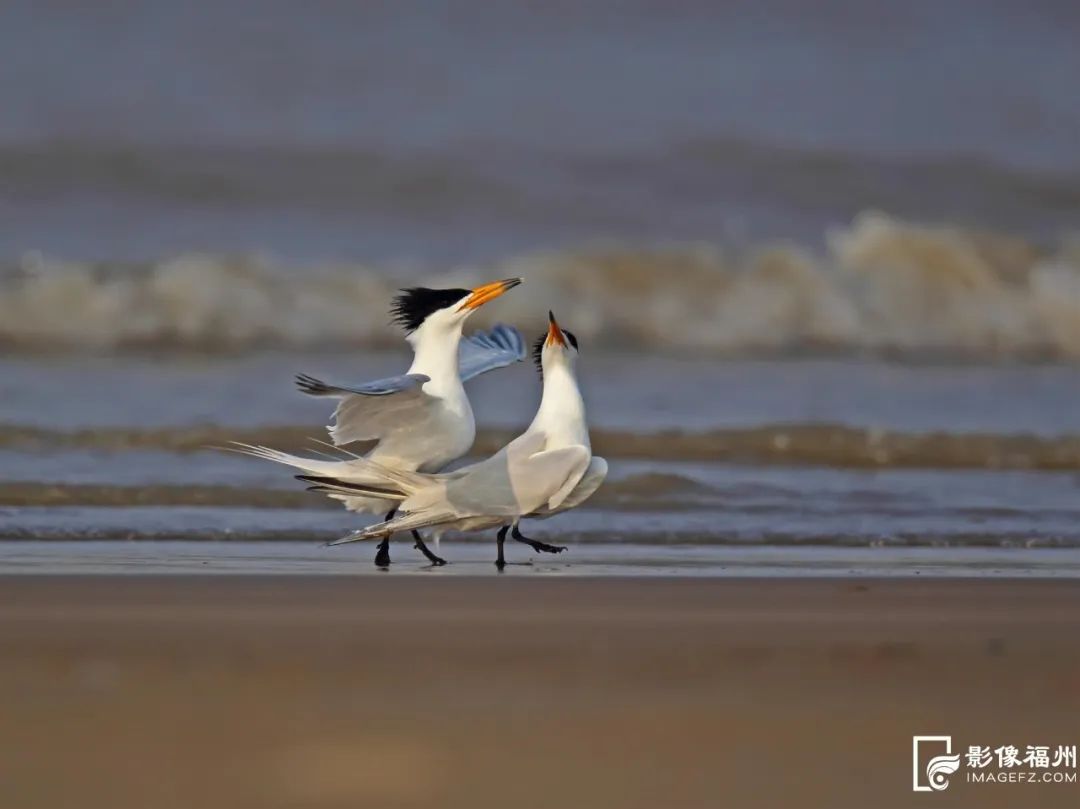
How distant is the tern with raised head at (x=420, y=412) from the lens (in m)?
7.01

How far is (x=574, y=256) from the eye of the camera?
15.6 meters

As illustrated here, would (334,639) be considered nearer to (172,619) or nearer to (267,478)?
(172,619)

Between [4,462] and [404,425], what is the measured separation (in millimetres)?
3245

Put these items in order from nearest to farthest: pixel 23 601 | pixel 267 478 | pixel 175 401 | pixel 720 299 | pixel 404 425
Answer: pixel 23 601 → pixel 404 425 → pixel 267 478 → pixel 175 401 → pixel 720 299

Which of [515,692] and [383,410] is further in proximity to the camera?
[383,410]

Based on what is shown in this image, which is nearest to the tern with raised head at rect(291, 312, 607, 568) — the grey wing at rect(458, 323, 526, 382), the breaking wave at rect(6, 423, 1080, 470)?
the grey wing at rect(458, 323, 526, 382)

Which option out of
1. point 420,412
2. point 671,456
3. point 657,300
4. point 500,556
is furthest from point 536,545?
point 657,300

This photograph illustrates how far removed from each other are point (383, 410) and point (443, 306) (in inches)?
23.2

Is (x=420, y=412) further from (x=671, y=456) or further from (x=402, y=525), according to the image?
(x=671, y=456)

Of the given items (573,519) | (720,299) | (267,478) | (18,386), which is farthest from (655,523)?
(720,299)

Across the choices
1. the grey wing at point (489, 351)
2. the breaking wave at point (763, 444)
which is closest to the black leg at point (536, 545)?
the grey wing at point (489, 351)

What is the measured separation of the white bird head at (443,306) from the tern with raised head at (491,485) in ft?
1.82

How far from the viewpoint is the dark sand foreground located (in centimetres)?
377

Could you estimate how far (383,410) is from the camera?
7039 mm
